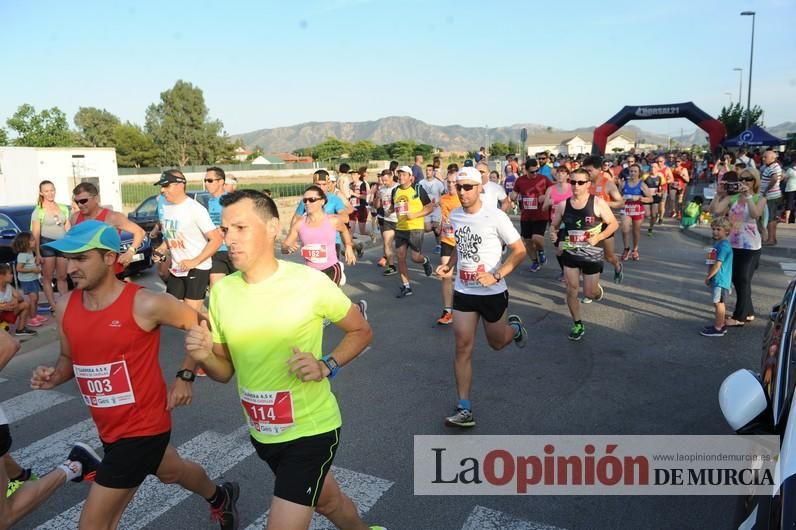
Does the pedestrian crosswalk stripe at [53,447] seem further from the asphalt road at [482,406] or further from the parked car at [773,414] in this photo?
the parked car at [773,414]

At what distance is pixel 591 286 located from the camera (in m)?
7.32

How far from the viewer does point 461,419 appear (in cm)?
478

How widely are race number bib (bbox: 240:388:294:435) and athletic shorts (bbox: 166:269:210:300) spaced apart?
4203mm

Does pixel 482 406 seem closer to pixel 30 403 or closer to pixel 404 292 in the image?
pixel 30 403

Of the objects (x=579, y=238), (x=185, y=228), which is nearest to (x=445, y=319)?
(x=579, y=238)

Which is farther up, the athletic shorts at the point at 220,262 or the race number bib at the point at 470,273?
the race number bib at the point at 470,273

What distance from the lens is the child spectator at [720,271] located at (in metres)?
7.00

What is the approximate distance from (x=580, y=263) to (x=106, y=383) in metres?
5.58

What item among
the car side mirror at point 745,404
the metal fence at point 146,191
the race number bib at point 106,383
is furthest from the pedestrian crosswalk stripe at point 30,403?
the metal fence at point 146,191

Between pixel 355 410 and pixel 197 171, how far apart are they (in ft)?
157

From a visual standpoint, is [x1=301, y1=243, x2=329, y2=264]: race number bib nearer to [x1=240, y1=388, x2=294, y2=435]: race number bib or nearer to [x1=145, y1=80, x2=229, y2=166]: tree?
[x1=240, y1=388, x2=294, y2=435]: race number bib

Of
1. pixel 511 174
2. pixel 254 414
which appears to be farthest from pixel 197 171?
pixel 254 414

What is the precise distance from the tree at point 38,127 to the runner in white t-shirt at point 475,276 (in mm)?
60194

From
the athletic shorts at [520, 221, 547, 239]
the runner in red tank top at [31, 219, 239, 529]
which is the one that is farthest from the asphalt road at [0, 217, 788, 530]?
the athletic shorts at [520, 221, 547, 239]
